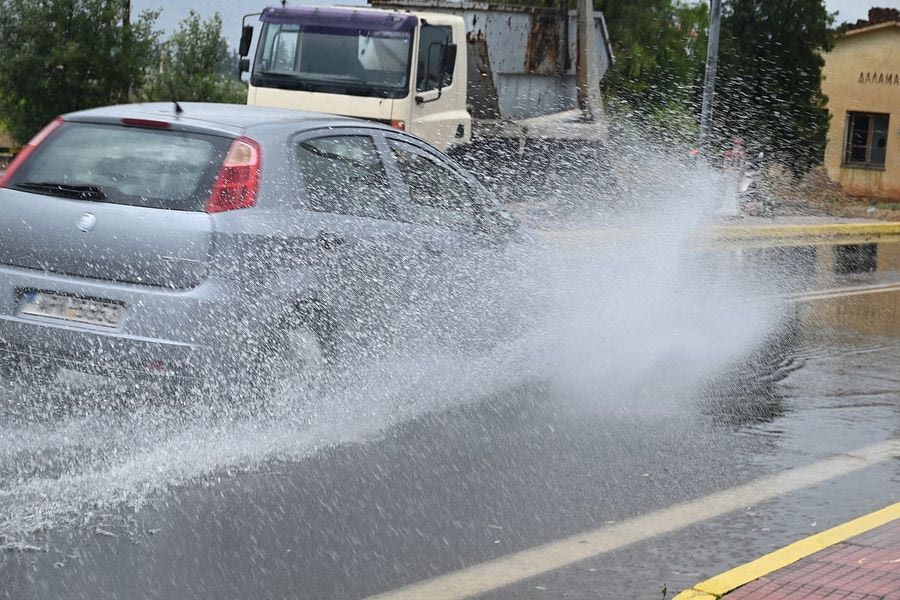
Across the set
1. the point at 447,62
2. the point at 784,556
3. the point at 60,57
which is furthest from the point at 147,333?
the point at 60,57

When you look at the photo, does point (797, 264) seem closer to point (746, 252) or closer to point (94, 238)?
point (746, 252)

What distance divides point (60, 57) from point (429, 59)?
12555 millimetres

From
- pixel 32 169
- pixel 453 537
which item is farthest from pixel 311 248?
pixel 453 537

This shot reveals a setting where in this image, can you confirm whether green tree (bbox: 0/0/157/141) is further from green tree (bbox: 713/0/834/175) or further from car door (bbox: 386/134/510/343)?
car door (bbox: 386/134/510/343)

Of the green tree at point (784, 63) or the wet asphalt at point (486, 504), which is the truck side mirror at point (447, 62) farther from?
the green tree at point (784, 63)

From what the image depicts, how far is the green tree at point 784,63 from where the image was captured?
31125 millimetres

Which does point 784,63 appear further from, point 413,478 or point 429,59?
point 413,478

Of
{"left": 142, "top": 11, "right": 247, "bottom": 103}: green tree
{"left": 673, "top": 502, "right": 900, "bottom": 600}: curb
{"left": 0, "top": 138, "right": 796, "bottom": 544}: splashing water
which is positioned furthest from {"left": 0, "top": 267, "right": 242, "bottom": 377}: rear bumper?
{"left": 142, "top": 11, "right": 247, "bottom": 103}: green tree

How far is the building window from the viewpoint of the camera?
121 feet

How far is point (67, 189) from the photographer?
656 cm

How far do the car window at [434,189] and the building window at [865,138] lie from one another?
30835 millimetres

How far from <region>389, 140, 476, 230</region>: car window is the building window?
101 ft

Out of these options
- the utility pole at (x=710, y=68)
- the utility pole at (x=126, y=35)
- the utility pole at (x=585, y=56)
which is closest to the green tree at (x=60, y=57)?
the utility pole at (x=126, y=35)

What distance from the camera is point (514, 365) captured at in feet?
26.5
